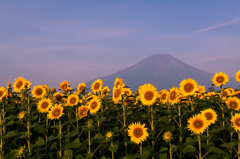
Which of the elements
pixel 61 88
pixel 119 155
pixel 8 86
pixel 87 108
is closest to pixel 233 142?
pixel 119 155

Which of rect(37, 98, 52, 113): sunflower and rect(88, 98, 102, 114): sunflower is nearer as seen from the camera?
rect(88, 98, 102, 114): sunflower

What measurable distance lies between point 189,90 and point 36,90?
19.7 ft

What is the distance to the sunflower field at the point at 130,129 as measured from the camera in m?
Answer: 5.45

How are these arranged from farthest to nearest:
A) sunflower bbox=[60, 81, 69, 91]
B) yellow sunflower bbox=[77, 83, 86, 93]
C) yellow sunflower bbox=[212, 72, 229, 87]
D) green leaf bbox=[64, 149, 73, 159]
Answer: sunflower bbox=[60, 81, 69, 91] < yellow sunflower bbox=[77, 83, 86, 93] < yellow sunflower bbox=[212, 72, 229, 87] < green leaf bbox=[64, 149, 73, 159]

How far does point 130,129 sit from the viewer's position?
560 cm

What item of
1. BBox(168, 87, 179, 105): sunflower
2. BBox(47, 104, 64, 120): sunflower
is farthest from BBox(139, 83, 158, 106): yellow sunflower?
BBox(47, 104, 64, 120): sunflower

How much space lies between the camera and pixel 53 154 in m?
6.53

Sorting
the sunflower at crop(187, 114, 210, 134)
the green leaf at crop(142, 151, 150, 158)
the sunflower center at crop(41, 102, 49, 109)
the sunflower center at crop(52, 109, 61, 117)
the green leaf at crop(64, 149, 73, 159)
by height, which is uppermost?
the sunflower center at crop(41, 102, 49, 109)

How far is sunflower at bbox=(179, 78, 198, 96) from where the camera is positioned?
265 inches

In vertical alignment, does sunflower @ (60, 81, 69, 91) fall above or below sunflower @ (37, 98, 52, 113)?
above

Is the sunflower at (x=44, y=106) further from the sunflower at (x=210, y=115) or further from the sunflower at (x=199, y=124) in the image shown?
the sunflower at (x=210, y=115)

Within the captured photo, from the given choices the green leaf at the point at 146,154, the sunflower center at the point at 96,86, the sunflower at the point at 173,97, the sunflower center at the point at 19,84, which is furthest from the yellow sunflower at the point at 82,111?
the sunflower center at the point at 19,84

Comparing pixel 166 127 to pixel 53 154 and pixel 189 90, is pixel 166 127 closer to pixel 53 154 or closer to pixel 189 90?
pixel 189 90

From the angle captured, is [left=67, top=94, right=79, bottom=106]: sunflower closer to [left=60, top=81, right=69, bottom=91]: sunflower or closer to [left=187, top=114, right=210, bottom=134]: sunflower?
[left=60, top=81, right=69, bottom=91]: sunflower
